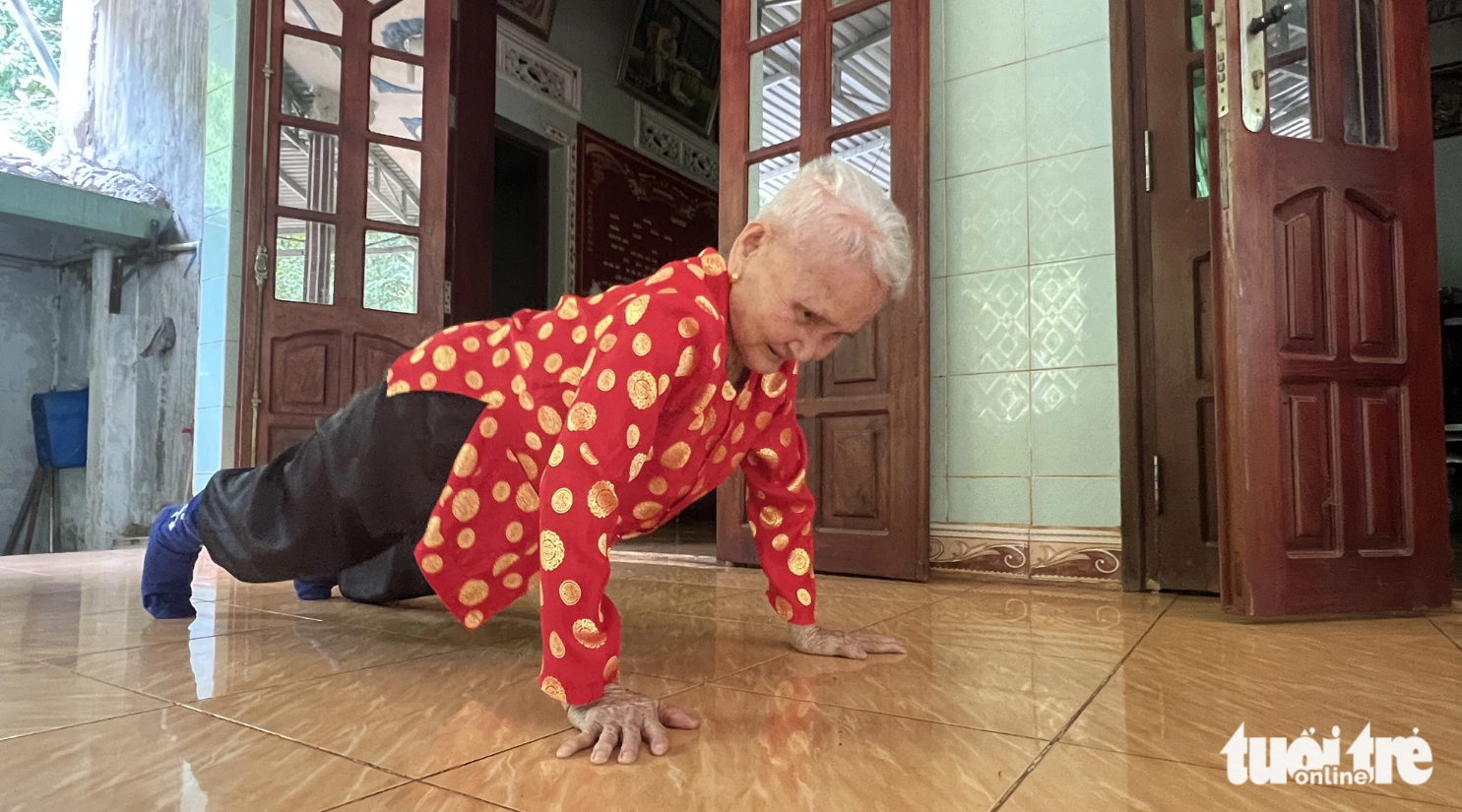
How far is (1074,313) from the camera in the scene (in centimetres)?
270

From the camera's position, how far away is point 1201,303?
252 cm

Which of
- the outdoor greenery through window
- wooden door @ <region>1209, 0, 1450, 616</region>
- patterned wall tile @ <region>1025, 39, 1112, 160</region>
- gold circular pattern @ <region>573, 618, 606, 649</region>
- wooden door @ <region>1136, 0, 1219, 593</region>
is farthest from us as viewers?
the outdoor greenery through window

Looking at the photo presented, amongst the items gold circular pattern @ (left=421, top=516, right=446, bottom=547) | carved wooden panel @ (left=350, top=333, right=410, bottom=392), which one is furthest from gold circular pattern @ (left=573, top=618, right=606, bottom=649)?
carved wooden panel @ (left=350, top=333, right=410, bottom=392)

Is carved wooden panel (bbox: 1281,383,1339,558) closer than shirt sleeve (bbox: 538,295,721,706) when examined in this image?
No

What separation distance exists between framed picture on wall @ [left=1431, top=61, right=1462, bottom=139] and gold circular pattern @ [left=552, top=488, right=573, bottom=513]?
7.67 meters

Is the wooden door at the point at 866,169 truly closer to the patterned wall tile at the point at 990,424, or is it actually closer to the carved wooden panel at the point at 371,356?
the patterned wall tile at the point at 990,424

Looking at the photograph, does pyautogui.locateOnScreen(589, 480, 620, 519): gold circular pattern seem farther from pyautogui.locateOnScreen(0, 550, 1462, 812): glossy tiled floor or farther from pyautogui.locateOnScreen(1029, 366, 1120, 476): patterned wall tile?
pyautogui.locateOnScreen(1029, 366, 1120, 476): patterned wall tile

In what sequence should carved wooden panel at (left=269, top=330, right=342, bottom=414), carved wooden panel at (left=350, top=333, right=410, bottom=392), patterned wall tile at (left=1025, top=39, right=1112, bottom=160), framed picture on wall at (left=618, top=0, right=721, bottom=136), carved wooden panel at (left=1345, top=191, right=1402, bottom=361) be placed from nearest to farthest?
carved wooden panel at (left=1345, top=191, right=1402, bottom=361)
patterned wall tile at (left=1025, top=39, right=1112, bottom=160)
carved wooden panel at (left=269, top=330, right=342, bottom=414)
carved wooden panel at (left=350, top=333, right=410, bottom=392)
framed picture on wall at (left=618, top=0, right=721, bottom=136)

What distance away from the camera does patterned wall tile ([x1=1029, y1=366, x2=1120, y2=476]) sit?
2.61m

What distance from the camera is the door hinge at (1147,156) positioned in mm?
2596

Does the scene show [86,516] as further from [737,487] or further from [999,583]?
[999,583]

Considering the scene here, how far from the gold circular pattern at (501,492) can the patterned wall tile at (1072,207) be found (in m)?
2.12

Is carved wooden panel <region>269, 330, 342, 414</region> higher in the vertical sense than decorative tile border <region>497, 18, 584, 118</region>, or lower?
lower

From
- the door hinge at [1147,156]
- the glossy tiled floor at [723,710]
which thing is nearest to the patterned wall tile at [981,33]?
the door hinge at [1147,156]
